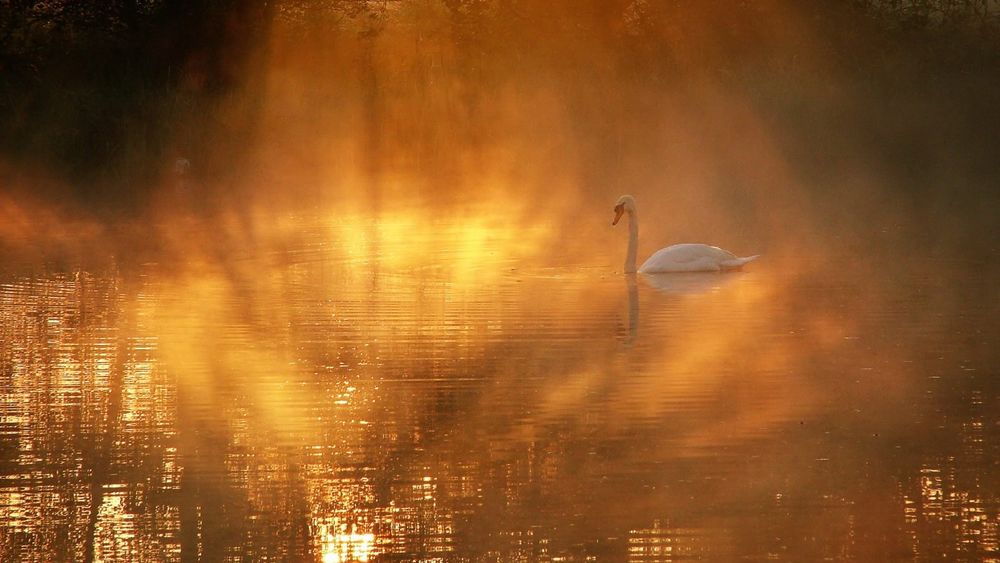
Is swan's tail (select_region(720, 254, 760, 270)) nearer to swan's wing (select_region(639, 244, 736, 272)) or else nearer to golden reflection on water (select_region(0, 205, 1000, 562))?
swan's wing (select_region(639, 244, 736, 272))

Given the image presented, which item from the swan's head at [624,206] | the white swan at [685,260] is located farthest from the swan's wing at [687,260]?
the swan's head at [624,206]

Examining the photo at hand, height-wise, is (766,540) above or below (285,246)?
below

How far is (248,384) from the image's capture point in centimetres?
845

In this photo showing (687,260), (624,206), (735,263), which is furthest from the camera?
(624,206)

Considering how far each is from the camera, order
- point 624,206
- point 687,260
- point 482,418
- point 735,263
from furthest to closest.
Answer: point 624,206, point 735,263, point 687,260, point 482,418

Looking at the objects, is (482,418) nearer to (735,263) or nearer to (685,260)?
(685,260)

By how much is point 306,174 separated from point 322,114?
9.80 ft

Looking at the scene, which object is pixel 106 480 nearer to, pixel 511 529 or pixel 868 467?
pixel 511 529

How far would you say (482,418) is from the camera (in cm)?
763

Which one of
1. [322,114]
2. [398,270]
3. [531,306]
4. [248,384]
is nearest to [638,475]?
[248,384]

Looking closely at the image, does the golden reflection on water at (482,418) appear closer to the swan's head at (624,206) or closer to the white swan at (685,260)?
the white swan at (685,260)

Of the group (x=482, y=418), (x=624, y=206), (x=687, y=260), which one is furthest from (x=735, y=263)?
(x=482, y=418)

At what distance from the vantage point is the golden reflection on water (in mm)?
5875

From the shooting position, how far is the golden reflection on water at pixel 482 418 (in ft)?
19.3
